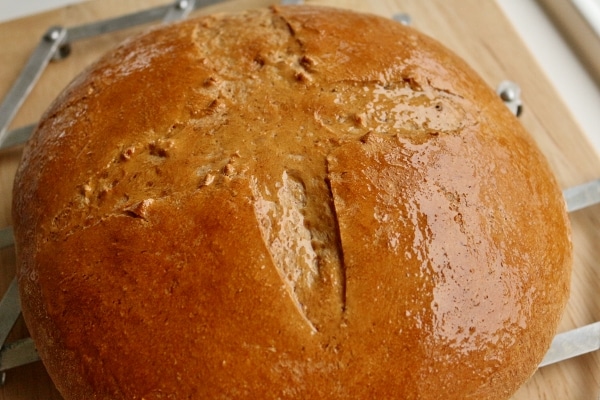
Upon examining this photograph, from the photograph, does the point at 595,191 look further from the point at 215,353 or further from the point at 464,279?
the point at 215,353

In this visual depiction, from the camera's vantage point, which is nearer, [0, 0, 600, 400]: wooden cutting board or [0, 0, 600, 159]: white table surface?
[0, 0, 600, 400]: wooden cutting board

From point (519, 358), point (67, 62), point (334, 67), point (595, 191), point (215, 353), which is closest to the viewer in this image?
point (215, 353)

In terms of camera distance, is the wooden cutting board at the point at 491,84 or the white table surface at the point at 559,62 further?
the white table surface at the point at 559,62

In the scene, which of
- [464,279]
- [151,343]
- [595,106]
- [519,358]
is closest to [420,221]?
[464,279]

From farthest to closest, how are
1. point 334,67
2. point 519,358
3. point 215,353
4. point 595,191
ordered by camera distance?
point 595,191 → point 334,67 → point 519,358 → point 215,353
